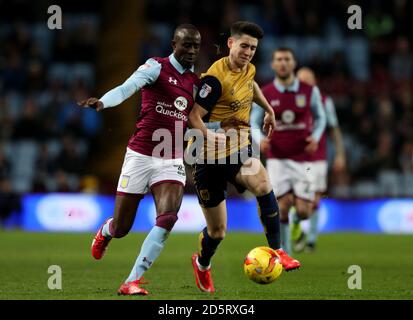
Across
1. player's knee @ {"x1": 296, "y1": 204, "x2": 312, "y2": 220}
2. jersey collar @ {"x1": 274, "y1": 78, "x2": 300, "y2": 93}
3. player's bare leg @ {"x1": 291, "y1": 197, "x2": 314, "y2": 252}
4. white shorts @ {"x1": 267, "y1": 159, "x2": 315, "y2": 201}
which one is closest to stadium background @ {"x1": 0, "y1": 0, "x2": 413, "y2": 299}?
player's bare leg @ {"x1": 291, "y1": 197, "x2": 314, "y2": 252}

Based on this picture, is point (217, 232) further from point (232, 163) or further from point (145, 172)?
point (145, 172)

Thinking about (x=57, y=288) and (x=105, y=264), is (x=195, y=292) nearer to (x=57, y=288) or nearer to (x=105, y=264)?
(x=57, y=288)

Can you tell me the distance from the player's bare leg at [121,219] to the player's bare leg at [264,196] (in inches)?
37.8

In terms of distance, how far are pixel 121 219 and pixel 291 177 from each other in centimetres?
399

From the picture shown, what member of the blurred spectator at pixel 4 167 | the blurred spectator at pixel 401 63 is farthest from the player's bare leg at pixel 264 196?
the blurred spectator at pixel 401 63

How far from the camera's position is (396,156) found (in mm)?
20359

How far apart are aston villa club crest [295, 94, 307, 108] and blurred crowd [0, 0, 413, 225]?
316 inches

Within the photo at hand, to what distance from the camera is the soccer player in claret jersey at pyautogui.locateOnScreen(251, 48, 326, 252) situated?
11.8m

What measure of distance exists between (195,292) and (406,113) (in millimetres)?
13701

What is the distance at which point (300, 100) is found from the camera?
468 inches

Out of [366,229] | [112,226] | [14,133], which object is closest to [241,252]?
[112,226]

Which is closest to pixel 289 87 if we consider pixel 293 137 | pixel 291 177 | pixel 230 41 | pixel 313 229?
pixel 293 137

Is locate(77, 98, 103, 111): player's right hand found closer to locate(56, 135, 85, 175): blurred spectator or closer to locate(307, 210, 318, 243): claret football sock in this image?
locate(307, 210, 318, 243): claret football sock

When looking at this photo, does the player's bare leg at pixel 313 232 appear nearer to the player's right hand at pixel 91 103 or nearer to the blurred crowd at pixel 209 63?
the blurred crowd at pixel 209 63
